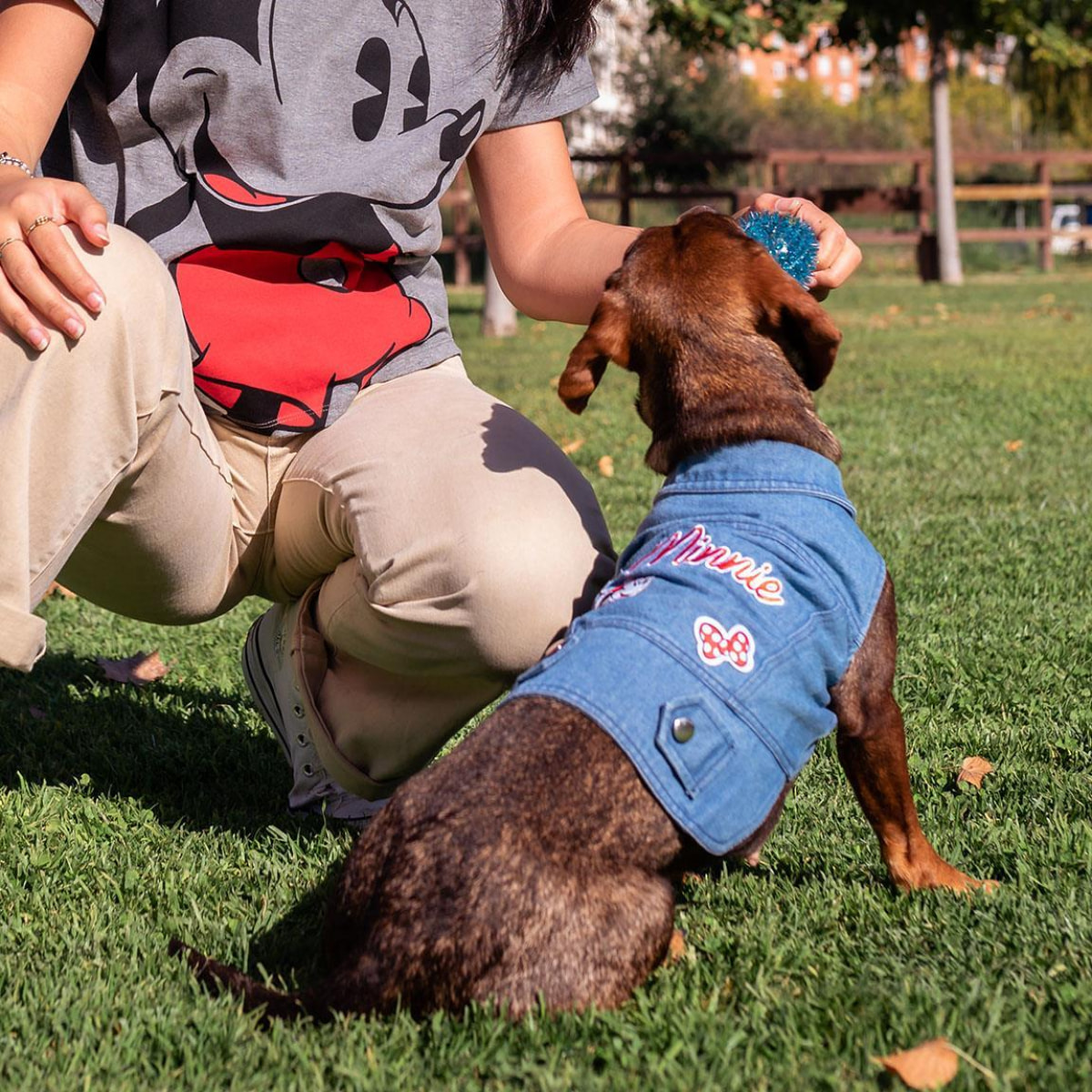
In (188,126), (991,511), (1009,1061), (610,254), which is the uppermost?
(188,126)

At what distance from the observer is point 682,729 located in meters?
2.44

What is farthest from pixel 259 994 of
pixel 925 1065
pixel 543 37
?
pixel 543 37

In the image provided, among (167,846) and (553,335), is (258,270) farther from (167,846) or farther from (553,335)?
(553,335)

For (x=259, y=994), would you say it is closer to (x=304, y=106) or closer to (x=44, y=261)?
(x=44, y=261)

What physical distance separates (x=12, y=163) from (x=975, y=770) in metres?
2.59

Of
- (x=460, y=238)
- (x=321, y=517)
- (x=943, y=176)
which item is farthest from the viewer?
(x=460, y=238)

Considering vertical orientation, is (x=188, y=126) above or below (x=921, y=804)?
above

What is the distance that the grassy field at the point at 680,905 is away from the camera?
7.42ft

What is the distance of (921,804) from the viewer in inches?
132

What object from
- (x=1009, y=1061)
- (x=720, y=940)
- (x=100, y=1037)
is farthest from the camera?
(x=720, y=940)

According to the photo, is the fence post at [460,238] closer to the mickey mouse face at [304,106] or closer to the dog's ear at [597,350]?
the mickey mouse face at [304,106]

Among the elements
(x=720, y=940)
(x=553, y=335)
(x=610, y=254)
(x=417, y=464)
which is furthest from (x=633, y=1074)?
(x=553, y=335)

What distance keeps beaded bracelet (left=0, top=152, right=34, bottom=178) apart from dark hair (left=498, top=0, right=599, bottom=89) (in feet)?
4.20

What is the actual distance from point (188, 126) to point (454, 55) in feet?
2.20
